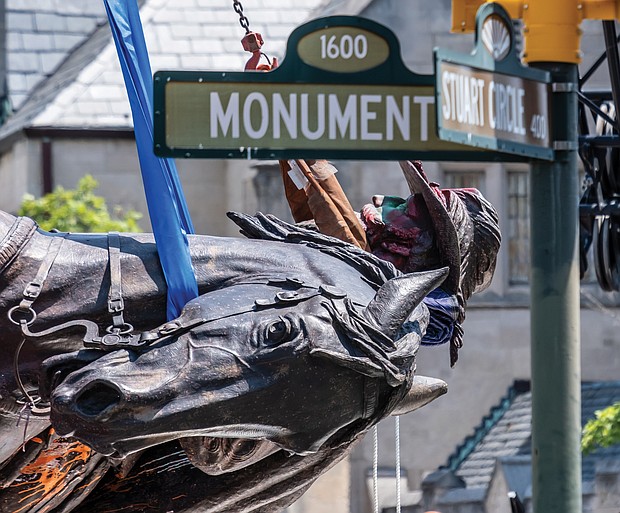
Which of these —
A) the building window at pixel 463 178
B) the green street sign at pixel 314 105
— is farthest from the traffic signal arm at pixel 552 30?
the building window at pixel 463 178

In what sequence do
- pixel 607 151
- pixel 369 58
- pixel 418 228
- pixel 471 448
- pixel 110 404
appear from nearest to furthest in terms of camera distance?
pixel 110 404, pixel 369 58, pixel 418 228, pixel 607 151, pixel 471 448

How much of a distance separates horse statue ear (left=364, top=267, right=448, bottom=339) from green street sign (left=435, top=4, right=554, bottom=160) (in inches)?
14.5

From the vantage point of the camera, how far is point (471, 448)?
75.9ft

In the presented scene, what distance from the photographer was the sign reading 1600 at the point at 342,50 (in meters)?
5.06

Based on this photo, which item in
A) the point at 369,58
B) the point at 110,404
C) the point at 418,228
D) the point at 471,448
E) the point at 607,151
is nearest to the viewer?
the point at 110,404

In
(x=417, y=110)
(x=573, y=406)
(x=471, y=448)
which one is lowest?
(x=471, y=448)

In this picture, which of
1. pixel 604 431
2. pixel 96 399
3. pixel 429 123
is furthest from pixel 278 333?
pixel 604 431

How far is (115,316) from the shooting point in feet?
16.5

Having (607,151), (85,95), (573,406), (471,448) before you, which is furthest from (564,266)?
(85,95)

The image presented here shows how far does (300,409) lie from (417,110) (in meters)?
0.82

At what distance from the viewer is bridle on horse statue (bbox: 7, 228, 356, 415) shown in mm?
4855

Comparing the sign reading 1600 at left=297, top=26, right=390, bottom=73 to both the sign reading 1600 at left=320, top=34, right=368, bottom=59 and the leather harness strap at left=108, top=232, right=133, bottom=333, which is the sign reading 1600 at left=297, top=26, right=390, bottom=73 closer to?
the sign reading 1600 at left=320, top=34, right=368, bottom=59

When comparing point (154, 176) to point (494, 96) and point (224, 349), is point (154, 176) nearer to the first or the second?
point (224, 349)

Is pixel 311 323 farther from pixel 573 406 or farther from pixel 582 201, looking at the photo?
pixel 582 201
